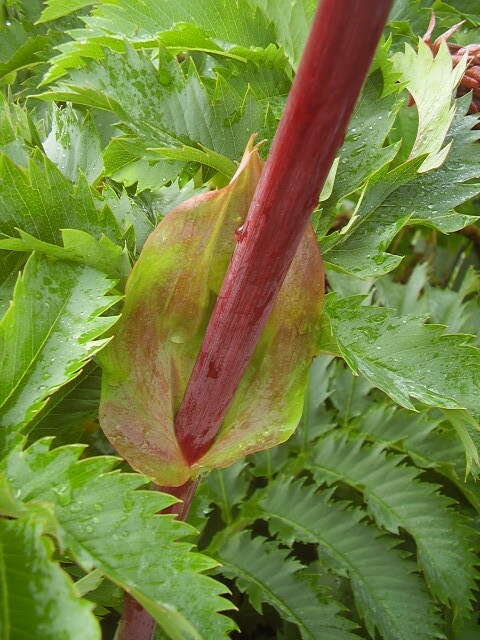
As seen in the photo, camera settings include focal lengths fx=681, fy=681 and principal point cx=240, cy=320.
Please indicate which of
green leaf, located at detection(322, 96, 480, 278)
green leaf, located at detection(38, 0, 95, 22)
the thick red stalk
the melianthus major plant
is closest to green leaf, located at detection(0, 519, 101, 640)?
the melianthus major plant

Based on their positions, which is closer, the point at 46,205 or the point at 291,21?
the point at 46,205

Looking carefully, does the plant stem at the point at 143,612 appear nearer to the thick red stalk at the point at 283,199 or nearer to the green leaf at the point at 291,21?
the thick red stalk at the point at 283,199

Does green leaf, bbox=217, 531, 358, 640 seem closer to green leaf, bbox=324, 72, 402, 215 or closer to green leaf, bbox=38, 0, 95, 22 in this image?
green leaf, bbox=324, 72, 402, 215

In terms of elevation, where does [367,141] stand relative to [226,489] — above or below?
above

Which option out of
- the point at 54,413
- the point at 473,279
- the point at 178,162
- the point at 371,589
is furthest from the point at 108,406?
the point at 473,279

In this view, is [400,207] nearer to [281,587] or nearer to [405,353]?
[405,353]

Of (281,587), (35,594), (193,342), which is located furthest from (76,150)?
(281,587)

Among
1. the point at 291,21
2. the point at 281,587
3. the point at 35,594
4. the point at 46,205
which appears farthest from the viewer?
the point at 281,587
